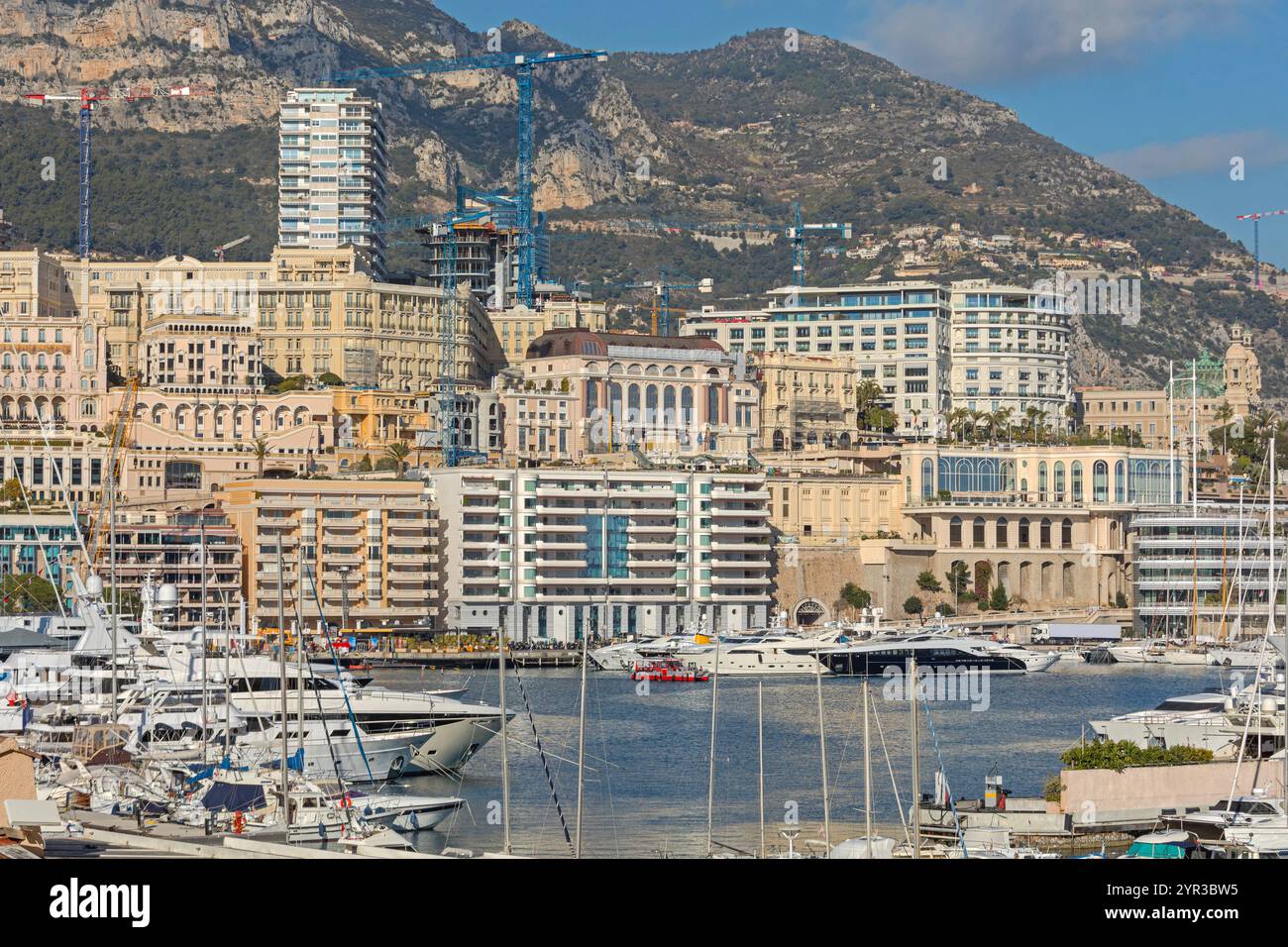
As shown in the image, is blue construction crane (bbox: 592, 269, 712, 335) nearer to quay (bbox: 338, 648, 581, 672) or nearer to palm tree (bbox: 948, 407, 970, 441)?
palm tree (bbox: 948, 407, 970, 441)

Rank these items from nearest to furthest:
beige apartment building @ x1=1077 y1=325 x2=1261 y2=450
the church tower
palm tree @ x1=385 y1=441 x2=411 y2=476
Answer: palm tree @ x1=385 y1=441 x2=411 y2=476 < beige apartment building @ x1=1077 y1=325 x2=1261 y2=450 < the church tower

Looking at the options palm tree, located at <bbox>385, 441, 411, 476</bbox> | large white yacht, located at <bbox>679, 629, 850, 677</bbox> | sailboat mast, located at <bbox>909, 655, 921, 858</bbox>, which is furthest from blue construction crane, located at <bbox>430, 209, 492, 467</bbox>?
sailboat mast, located at <bbox>909, 655, 921, 858</bbox>

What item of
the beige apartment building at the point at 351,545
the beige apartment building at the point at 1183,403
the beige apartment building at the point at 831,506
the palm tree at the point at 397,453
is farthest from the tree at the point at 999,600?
the palm tree at the point at 397,453

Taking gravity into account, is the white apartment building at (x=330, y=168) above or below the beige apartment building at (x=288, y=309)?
above

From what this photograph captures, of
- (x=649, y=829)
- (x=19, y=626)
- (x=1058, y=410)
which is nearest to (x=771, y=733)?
(x=649, y=829)

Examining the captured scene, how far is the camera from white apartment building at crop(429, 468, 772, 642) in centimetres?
11581

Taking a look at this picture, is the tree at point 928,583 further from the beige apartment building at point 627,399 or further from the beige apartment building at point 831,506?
the beige apartment building at point 627,399

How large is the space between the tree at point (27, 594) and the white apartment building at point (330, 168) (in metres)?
63.8

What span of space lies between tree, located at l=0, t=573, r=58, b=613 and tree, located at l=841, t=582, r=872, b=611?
4528cm

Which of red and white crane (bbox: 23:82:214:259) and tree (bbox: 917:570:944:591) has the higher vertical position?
red and white crane (bbox: 23:82:214:259)

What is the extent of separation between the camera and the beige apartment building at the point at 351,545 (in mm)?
110875

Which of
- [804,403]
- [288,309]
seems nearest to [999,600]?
[804,403]

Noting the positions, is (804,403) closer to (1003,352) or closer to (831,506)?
(831,506)
